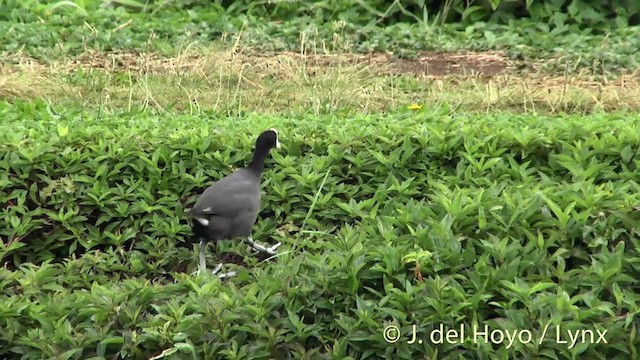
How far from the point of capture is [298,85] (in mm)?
8898

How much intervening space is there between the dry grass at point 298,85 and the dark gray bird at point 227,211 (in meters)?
2.33

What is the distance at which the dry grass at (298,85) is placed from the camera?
331 inches

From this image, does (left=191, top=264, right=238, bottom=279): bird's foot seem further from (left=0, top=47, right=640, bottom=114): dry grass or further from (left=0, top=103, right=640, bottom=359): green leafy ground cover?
(left=0, top=47, right=640, bottom=114): dry grass

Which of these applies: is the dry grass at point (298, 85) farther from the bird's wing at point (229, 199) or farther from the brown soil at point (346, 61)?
the bird's wing at point (229, 199)

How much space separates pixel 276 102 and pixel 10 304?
416 centimetres

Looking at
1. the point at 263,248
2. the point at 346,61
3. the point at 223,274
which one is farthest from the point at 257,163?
the point at 346,61

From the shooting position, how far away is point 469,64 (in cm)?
1023

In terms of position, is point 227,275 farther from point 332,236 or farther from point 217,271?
point 332,236

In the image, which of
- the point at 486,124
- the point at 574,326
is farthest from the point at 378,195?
the point at 574,326

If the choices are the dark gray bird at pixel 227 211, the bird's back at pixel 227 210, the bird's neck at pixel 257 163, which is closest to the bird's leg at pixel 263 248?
the dark gray bird at pixel 227 211

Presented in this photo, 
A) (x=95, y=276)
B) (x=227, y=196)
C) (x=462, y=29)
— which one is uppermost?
(x=227, y=196)

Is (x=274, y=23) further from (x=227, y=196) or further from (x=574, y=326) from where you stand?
(x=574, y=326)

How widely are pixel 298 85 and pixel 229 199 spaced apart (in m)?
3.51

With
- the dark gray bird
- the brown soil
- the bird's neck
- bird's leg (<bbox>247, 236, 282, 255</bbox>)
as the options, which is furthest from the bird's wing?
the brown soil
